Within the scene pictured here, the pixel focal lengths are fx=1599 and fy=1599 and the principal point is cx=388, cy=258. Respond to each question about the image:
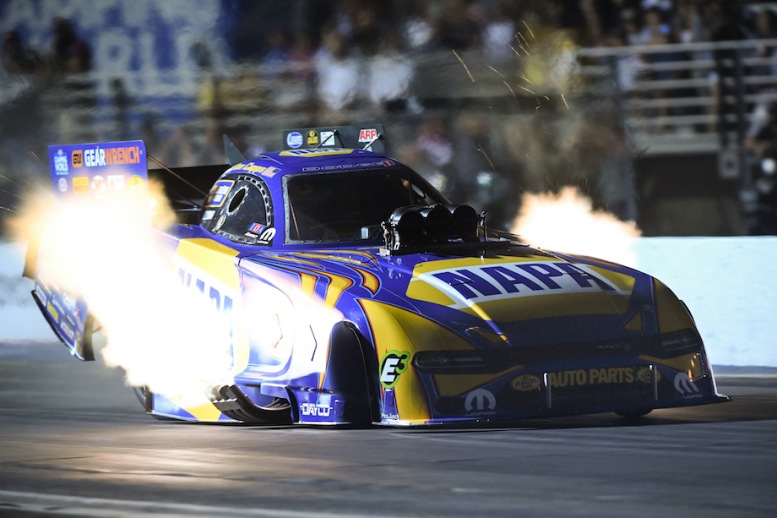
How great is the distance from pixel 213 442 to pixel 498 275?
5.30ft

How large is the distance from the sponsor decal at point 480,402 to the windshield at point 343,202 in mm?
1732

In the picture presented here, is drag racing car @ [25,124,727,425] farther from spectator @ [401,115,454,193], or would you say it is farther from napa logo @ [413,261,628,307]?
spectator @ [401,115,454,193]

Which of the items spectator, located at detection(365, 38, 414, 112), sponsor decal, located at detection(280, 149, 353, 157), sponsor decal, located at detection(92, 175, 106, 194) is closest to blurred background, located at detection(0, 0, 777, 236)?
spectator, located at detection(365, 38, 414, 112)

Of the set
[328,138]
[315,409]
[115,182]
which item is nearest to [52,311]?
[115,182]

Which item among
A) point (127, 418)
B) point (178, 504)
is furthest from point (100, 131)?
point (178, 504)

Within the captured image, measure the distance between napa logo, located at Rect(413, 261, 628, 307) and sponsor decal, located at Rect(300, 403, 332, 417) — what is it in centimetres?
76

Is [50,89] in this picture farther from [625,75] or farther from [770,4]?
[770,4]

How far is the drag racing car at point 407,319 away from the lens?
7426mm

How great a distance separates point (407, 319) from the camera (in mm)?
7469

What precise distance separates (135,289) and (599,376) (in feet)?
11.0

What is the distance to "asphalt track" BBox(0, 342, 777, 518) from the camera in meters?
5.77

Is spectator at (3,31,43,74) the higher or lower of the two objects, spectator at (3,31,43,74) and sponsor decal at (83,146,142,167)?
the higher

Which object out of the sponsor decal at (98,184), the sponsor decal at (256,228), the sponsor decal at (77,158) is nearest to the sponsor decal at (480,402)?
the sponsor decal at (256,228)

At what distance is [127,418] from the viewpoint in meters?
9.30
